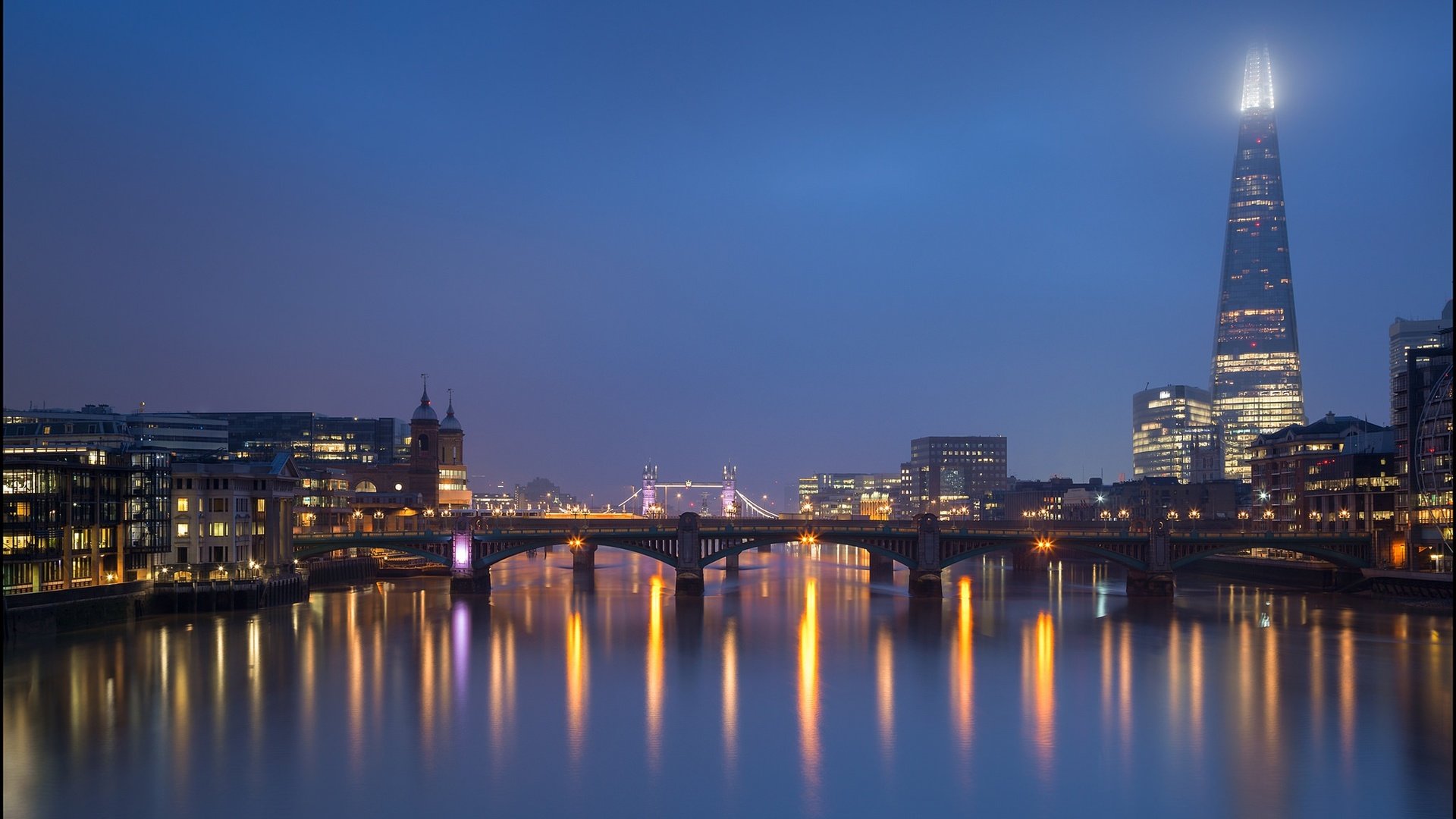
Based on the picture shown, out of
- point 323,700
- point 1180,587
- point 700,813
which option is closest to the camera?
point 700,813

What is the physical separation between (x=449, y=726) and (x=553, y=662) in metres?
19.1

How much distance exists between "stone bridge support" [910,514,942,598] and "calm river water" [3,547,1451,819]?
13.1 meters

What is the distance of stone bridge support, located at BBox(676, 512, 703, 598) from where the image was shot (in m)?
112

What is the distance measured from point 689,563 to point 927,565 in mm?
22660

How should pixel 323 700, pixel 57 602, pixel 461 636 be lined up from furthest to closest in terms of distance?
pixel 461 636 → pixel 57 602 → pixel 323 700

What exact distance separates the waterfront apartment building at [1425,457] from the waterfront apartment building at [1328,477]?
2.98 meters

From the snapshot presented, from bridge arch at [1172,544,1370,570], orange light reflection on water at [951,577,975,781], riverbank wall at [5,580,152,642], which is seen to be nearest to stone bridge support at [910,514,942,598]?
orange light reflection on water at [951,577,975,781]

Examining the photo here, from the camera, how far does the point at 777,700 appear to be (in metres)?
60.9

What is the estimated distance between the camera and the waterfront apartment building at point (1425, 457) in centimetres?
11262

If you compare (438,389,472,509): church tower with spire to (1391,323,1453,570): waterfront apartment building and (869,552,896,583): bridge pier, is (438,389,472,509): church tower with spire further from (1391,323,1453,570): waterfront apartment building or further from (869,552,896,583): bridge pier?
(1391,323,1453,570): waterfront apartment building

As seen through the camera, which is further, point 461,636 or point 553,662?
point 461,636

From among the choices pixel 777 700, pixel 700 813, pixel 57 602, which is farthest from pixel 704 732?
pixel 57 602

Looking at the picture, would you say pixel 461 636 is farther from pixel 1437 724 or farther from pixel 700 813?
→ pixel 1437 724

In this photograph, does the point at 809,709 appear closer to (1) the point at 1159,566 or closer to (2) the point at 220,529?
(2) the point at 220,529
